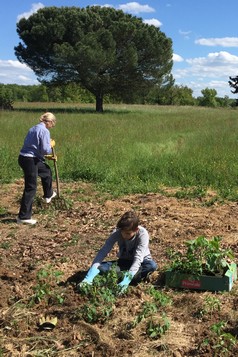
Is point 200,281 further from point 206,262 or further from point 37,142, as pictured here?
point 37,142

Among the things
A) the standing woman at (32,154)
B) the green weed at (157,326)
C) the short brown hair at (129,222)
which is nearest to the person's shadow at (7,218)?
the standing woman at (32,154)

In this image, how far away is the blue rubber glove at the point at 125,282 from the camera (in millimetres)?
4016

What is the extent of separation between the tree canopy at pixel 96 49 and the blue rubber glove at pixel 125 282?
2808cm

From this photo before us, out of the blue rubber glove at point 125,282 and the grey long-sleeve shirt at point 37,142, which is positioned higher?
the grey long-sleeve shirt at point 37,142

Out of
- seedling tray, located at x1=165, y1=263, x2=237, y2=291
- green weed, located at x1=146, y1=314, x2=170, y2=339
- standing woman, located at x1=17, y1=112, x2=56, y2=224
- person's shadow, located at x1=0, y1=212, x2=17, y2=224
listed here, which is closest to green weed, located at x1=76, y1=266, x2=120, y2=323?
green weed, located at x1=146, y1=314, x2=170, y2=339

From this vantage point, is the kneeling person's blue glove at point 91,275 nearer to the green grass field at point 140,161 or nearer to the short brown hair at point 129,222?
the short brown hair at point 129,222

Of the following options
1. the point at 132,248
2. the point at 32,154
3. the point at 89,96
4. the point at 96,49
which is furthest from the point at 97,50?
the point at 89,96

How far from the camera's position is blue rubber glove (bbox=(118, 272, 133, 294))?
4.02 meters

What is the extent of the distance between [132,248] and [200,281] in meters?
0.77

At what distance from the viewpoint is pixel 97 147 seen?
40.3ft

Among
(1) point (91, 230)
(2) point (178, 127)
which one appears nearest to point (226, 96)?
(2) point (178, 127)

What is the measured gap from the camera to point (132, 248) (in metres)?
4.53

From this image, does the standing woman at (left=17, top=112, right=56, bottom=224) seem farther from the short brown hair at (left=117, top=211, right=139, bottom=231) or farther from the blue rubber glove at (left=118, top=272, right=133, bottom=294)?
the blue rubber glove at (left=118, top=272, right=133, bottom=294)

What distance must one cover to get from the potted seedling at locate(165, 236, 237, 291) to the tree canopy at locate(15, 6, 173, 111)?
27.9 metres
